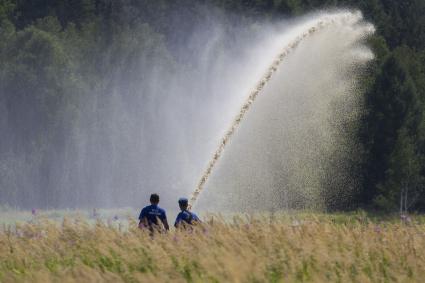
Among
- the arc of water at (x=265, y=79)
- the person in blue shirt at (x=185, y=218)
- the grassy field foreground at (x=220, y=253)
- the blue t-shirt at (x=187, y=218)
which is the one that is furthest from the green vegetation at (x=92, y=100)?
the grassy field foreground at (x=220, y=253)

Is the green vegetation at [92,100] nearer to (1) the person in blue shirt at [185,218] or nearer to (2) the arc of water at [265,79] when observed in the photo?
(2) the arc of water at [265,79]

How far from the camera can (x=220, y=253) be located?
2298cm

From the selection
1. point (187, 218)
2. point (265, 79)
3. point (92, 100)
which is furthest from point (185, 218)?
point (92, 100)

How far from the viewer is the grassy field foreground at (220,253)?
2256 cm

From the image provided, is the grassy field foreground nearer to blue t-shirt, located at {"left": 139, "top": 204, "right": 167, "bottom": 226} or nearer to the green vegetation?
blue t-shirt, located at {"left": 139, "top": 204, "right": 167, "bottom": 226}

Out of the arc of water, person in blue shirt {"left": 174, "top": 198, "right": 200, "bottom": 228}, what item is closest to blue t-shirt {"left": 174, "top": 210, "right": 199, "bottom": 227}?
person in blue shirt {"left": 174, "top": 198, "right": 200, "bottom": 228}

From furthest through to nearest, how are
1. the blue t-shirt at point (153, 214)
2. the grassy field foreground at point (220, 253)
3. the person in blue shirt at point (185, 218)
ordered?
the blue t-shirt at point (153, 214) < the person in blue shirt at point (185, 218) < the grassy field foreground at point (220, 253)

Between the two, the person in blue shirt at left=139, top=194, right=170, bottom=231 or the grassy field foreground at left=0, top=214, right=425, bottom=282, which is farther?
the person in blue shirt at left=139, top=194, right=170, bottom=231

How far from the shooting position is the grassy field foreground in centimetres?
2256

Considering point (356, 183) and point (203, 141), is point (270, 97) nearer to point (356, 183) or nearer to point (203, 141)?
point (203, 141)

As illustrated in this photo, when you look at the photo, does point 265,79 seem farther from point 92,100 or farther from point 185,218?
point 92,100

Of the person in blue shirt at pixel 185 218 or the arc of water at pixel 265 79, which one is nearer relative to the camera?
the person in blue shirt at pixel 185 218

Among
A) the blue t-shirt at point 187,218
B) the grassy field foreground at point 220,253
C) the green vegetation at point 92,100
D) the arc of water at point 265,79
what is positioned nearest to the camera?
the grassy field foreground at point 220,253

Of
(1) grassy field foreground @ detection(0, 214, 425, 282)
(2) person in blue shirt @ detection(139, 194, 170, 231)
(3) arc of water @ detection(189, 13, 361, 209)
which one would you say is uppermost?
(3) arc of water @ detection(189, 13, 361, 209)
